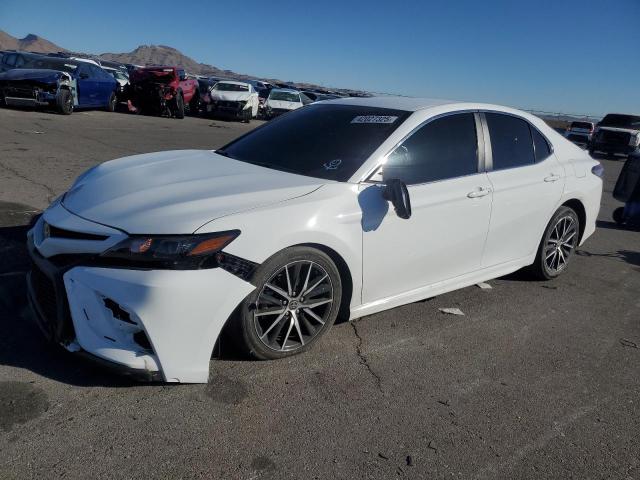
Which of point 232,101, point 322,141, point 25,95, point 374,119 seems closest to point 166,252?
point 322,141

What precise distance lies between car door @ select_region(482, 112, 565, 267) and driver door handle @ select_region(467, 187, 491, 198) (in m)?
0.09

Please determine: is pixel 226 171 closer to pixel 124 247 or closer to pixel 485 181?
pixel 124 247

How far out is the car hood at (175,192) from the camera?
291 centimetres

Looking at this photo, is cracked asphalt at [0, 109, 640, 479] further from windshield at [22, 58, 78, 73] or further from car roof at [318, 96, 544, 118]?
windshield at [22, 58, 78, 73]

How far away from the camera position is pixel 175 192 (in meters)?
3.21

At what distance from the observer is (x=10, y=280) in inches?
159

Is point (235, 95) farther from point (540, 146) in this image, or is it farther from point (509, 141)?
point (509, 141)

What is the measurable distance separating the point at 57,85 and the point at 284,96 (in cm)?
1125

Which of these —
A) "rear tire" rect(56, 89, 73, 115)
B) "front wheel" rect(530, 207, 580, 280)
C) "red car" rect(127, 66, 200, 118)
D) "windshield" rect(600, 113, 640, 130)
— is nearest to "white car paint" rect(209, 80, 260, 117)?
"red car" rect(127, 66, 200, 118)

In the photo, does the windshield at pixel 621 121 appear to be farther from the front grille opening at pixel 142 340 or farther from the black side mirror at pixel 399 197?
the front grille opening at pixel 142 340

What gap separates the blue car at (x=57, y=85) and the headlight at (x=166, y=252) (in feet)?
49.0

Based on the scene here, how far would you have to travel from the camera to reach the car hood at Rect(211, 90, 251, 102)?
22938 millimetres

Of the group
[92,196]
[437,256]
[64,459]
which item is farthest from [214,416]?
[437,256]

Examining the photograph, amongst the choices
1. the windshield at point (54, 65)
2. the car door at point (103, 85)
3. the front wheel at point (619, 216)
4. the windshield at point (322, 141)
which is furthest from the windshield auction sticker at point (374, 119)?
the car door at point (103, 85)
